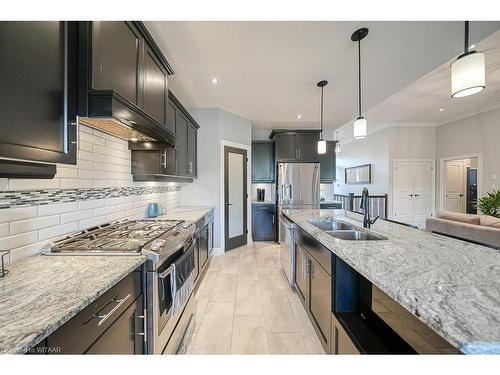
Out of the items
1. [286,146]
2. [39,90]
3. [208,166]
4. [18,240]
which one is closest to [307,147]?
[286,146]

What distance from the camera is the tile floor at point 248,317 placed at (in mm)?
1739

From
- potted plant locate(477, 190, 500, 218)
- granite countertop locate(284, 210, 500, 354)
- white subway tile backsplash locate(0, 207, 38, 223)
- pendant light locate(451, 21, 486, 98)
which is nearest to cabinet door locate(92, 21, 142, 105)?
white subway tile backsplash locate(0, 207, 38, 223)

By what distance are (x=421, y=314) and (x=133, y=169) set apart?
258 cm

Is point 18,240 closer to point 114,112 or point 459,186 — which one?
point 114,112

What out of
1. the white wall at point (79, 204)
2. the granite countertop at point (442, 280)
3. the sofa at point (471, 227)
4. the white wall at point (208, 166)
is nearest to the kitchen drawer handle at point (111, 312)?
the white wall at point (79, 204)

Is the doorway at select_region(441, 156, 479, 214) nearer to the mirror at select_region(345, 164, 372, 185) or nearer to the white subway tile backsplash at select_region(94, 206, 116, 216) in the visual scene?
the mirror at select_region(345, 164, 372, 185)

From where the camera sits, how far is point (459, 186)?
652 centimetres

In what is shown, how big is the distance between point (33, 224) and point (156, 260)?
0.75 m

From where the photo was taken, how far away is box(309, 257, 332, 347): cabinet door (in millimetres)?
1520

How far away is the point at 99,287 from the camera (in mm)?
872

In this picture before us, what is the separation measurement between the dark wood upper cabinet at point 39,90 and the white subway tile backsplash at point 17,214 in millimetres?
437

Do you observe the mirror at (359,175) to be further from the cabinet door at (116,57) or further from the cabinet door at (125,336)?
the cabinet door at (125,336)

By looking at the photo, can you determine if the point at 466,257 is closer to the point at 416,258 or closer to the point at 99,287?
the point at 416,258

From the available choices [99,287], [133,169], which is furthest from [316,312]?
[133,169]
